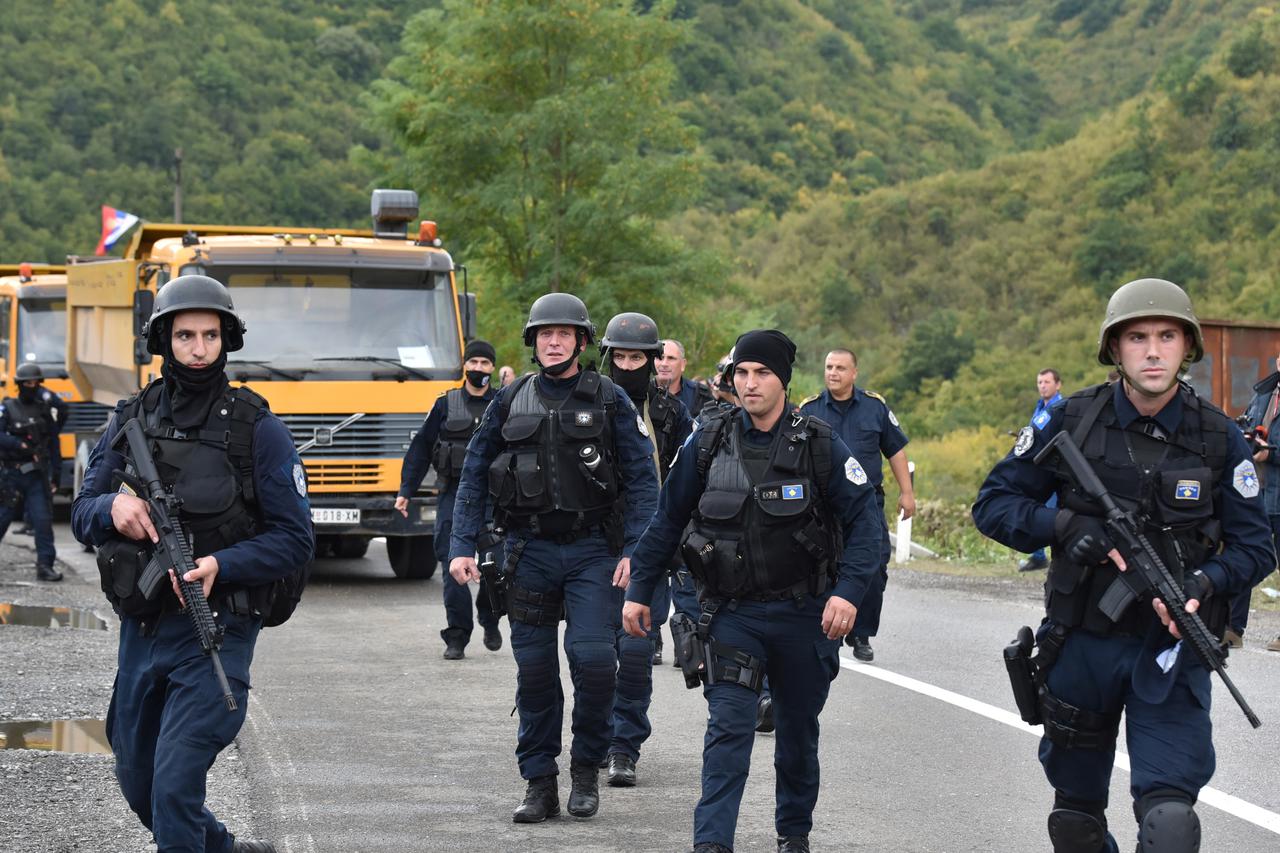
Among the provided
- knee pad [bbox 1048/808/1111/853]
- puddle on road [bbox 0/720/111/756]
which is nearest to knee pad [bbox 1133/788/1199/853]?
knee pad [bbox 1048/808/1111/853]

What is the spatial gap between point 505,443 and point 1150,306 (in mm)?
3020

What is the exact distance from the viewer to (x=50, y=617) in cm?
1310

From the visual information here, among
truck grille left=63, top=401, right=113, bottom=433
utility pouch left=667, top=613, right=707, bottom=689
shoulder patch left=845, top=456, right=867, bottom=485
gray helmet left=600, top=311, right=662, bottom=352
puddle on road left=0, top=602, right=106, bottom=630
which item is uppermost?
gray helmet left=600, top=311, right=662, bottom=352

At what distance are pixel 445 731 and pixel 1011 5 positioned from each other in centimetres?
12697

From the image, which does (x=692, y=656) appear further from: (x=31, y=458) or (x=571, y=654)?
(x=31, y=458)

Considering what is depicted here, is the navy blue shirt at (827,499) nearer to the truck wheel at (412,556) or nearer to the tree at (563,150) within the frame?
the truck wheel at (412,556)

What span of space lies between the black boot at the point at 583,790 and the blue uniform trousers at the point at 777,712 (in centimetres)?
106

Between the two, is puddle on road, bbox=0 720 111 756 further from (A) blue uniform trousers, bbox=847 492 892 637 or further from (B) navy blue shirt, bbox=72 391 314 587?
(A) blue uniform trousers, bbox=847 492 892 637

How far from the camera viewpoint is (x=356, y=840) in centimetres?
632

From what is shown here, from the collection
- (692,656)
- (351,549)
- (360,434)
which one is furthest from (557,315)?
(351,549)

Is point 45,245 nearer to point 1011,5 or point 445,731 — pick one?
point 445,731

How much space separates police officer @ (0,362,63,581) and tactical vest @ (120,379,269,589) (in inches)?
445

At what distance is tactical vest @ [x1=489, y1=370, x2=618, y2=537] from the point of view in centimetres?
688

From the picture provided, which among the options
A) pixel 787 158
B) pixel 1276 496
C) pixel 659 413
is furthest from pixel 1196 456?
pixel 787 158
